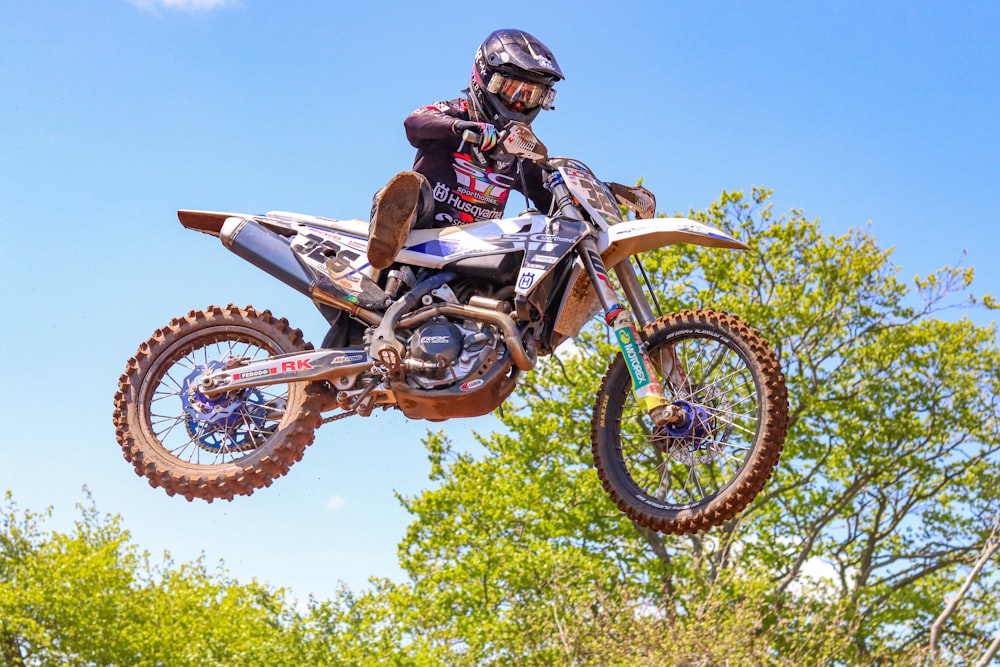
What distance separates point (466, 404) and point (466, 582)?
19626 mm

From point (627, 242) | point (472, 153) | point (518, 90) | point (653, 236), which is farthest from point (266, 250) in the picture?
point (653, 236)

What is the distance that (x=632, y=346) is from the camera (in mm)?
7164

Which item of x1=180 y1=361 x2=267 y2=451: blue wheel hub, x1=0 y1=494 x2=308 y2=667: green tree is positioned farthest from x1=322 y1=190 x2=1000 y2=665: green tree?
x1=180 y1=361 x2=267 y2=451: blue wheel hub

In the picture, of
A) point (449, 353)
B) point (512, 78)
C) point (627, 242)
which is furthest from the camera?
point (512, 78)

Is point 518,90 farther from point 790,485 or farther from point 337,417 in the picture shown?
point 790,485

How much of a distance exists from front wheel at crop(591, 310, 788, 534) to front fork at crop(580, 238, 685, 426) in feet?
0.48

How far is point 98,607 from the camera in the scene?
33.2 metres

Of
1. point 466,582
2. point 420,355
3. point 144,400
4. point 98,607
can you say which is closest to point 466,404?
point 420,355

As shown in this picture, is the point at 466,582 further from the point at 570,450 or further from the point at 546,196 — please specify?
the point at 546,196

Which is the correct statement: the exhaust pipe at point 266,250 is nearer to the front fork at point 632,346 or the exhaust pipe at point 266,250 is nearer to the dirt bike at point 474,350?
the dirt bike at point 474,350

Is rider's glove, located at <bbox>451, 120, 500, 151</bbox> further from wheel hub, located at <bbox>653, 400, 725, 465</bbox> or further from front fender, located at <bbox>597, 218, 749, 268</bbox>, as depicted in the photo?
wheel hub, located at <bbox>653, 400, 725, 465</bbox>

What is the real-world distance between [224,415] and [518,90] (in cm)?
290

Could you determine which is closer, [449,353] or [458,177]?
[449,353]

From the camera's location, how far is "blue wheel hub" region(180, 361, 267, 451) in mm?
8219
